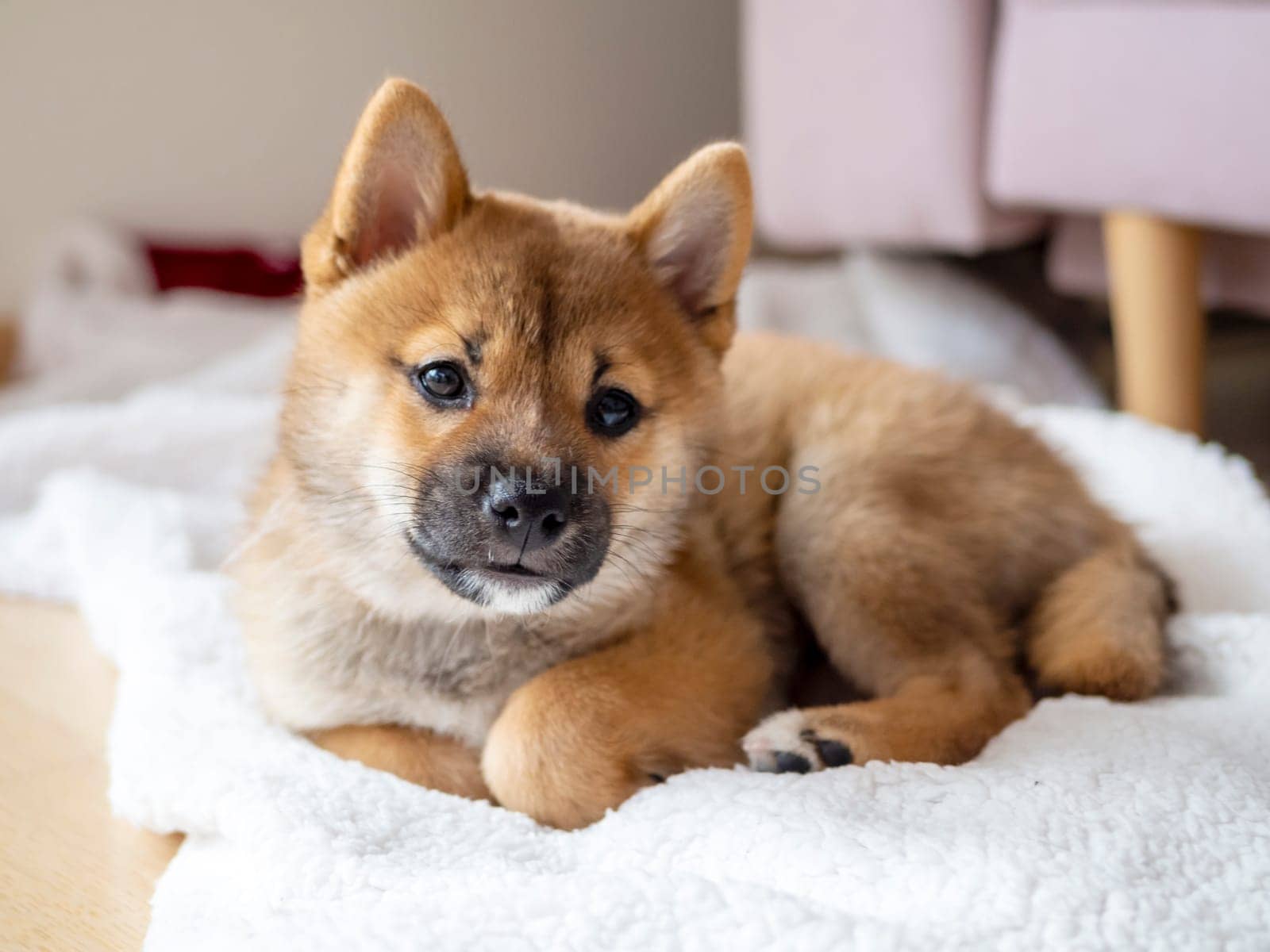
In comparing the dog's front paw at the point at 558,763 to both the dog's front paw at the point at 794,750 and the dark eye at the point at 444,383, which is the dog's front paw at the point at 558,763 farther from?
the dark eye at the point at 444,383

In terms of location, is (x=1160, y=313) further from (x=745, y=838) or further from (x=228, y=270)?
(x=228, y=270)

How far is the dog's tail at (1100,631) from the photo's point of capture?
127cm

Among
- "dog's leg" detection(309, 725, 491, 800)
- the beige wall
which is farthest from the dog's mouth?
the beige wall

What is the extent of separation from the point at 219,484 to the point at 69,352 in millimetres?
1005

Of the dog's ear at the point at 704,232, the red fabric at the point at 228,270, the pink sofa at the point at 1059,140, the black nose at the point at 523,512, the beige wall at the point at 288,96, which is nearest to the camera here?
the black nose at the point at 523,512

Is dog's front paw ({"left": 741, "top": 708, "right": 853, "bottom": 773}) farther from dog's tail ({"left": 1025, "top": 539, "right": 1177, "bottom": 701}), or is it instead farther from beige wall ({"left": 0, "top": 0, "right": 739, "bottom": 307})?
beige wall ({"left": 0, "top": 0, "right": 739, "bottom": 307})

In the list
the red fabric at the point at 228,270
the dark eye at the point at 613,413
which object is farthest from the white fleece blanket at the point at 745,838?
the red fabric at the point at 228,270

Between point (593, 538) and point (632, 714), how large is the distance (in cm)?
20

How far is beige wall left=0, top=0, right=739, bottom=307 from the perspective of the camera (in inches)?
115

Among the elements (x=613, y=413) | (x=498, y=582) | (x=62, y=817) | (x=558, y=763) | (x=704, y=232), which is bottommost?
(x=62, y=817)

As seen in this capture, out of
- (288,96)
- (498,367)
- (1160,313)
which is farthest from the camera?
(288,96)

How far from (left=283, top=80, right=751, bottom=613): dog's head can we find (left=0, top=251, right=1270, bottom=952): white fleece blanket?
0.23 m

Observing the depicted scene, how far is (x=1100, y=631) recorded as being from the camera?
129 centimetres

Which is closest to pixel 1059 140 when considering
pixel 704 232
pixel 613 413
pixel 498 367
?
pixel 704 232
